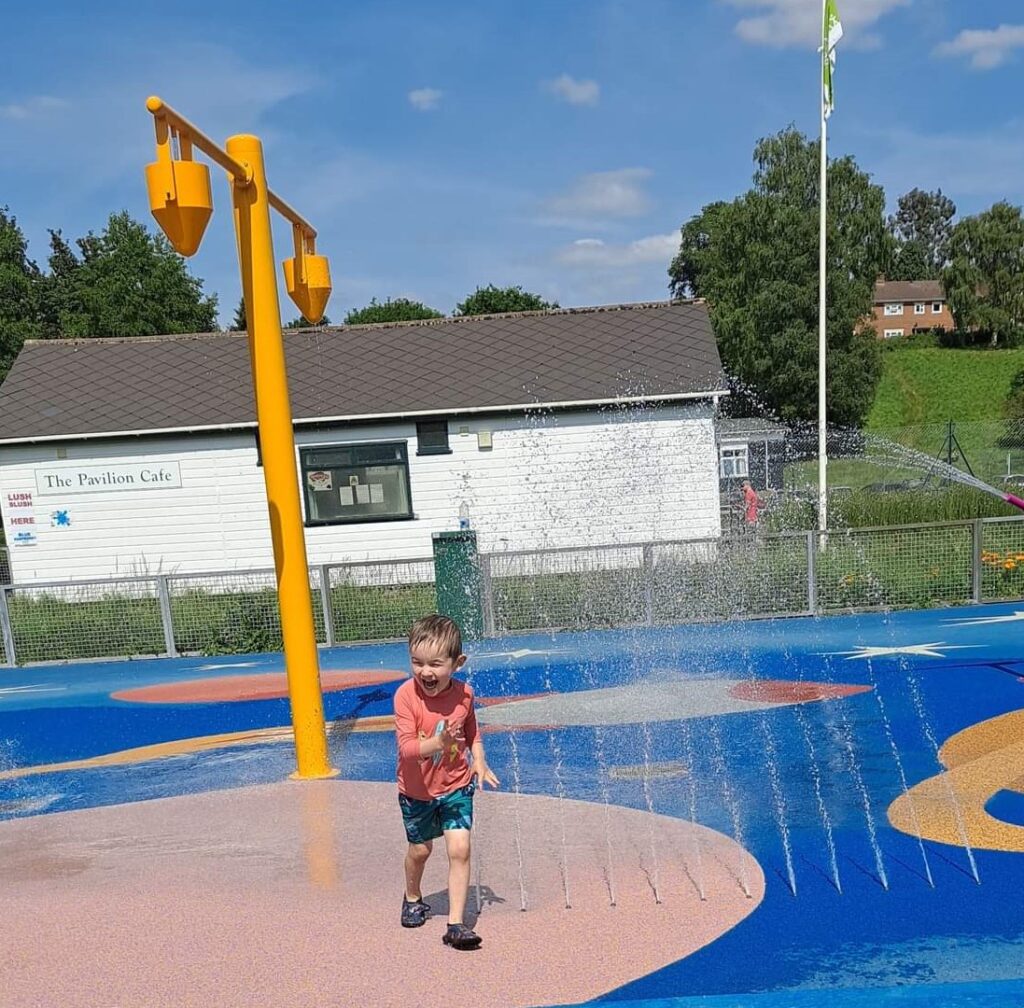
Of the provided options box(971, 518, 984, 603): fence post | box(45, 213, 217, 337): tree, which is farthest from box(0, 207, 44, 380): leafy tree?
box(971, 518, 984, 603): fence post

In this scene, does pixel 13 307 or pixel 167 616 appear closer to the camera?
pixel 167 616

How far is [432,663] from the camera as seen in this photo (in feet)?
14.0

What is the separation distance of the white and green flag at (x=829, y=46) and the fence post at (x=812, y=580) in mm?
11096

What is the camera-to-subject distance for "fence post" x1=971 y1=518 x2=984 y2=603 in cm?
1279

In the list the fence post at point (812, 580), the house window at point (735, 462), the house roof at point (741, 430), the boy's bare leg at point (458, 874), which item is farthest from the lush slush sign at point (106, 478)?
the house window at point (735, 462)

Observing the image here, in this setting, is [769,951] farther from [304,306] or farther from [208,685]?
[208,685]

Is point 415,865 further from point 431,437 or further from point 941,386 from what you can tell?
point 941,386

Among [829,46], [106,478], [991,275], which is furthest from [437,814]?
[991,275]

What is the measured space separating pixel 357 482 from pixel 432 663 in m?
13.4

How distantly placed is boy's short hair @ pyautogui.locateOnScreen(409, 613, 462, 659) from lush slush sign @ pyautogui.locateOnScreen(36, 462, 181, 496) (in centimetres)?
1405

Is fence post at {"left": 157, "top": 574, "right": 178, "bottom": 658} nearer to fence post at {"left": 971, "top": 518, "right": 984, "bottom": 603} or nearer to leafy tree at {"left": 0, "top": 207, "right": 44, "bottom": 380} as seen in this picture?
fence post at {"left": 971, "top": 518, "right": 984, "bottom": 603}

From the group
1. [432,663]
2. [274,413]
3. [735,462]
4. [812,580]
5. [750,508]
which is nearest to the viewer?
[432,663]

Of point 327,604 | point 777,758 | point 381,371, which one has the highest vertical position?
point 381,371

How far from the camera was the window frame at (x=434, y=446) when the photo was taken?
1728 cm
